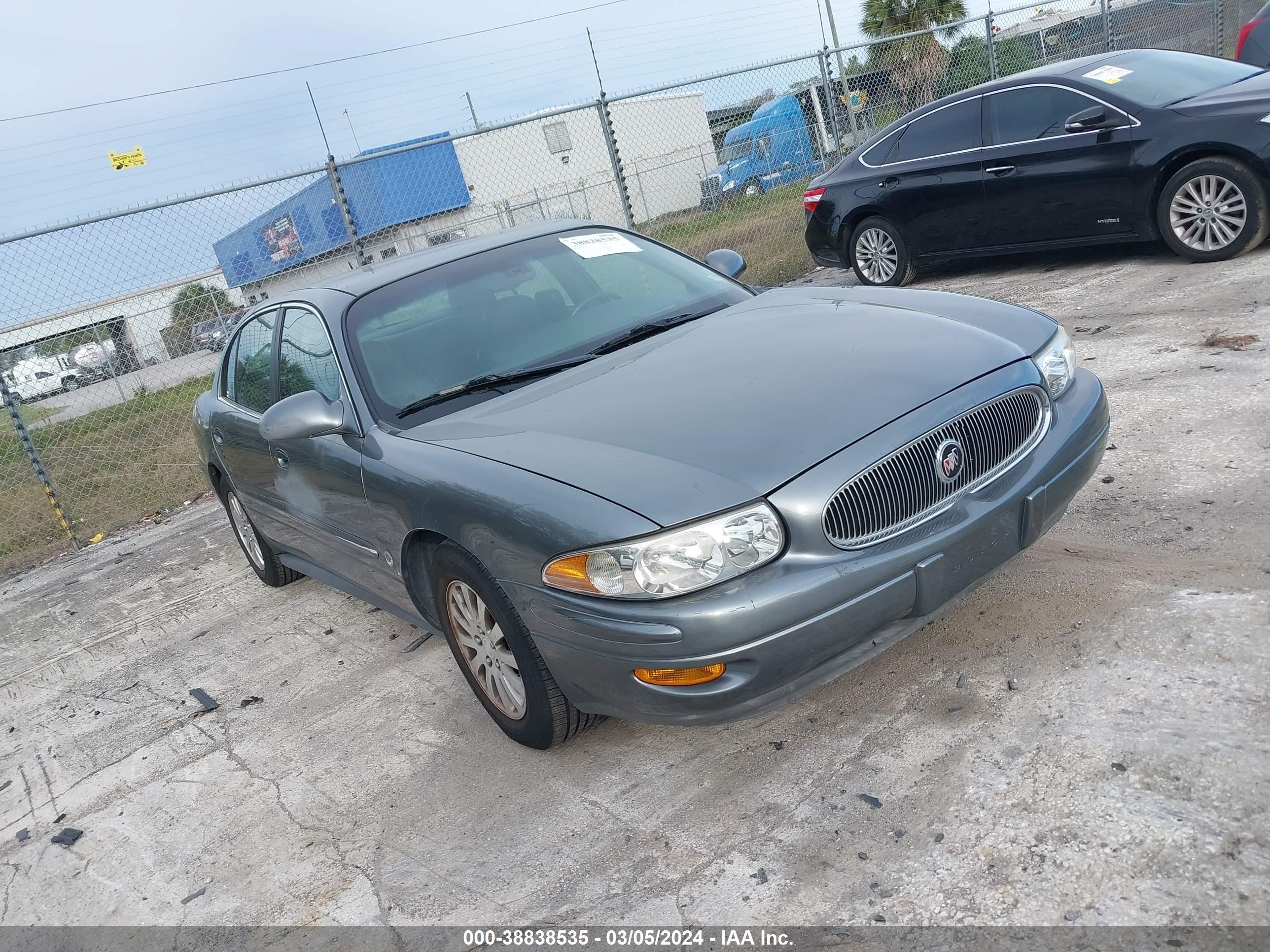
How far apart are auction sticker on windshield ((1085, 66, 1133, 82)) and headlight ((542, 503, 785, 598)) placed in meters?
A: 6.51

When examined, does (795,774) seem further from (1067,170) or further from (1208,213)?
(1067,170)

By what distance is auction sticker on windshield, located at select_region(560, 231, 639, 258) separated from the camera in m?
4.33

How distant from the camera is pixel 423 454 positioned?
327cm

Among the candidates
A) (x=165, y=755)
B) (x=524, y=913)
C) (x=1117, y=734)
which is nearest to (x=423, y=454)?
(x=524, y=913)

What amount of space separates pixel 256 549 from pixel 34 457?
11.0ft

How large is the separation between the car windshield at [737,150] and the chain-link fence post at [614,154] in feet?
10.7

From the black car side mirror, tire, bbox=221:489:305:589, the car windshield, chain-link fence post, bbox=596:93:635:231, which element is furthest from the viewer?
the car windshield

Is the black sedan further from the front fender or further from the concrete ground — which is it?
the front fender

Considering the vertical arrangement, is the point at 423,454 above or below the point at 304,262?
below

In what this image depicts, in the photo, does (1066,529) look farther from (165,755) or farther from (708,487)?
(165,755)

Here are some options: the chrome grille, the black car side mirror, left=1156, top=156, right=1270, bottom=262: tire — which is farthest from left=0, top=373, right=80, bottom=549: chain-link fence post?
left=1156, top=156, right=1270, bottom=262: tire

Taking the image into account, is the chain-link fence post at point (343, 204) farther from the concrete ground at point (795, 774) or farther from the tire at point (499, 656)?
the tire at point (499, 656)

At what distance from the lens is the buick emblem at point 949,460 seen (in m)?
2.78

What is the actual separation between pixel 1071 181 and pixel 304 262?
6.56 m
